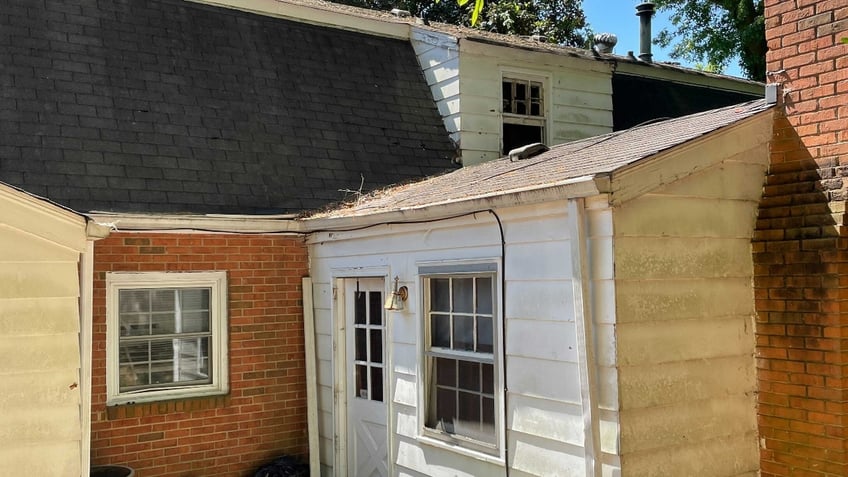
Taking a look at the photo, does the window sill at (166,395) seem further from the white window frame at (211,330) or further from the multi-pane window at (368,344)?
the multi-pane window at (368,344)

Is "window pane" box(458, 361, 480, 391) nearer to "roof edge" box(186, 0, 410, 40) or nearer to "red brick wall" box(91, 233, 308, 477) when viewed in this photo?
"red brick wall" box(91, 233, 308, 477)

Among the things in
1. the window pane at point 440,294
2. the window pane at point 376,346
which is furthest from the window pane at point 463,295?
the window pane at point 376,346

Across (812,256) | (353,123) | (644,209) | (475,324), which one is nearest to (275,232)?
(353,123)

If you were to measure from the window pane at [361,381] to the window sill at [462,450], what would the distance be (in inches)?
49.6

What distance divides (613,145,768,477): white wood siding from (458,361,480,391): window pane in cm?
147

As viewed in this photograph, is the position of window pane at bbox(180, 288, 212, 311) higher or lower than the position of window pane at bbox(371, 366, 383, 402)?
higher

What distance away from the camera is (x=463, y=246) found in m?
5.91

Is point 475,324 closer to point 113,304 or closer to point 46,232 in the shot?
point 46,232

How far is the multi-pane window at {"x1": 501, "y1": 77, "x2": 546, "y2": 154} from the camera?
10.4 m

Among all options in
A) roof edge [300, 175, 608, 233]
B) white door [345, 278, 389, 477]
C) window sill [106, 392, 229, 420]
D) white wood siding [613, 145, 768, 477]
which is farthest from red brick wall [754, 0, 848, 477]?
window sill [106, 392, 229, 420]

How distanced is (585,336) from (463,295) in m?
1.49

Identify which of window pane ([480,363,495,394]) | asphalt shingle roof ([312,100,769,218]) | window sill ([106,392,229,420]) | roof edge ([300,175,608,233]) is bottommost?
window sill ([106,392,229,420])

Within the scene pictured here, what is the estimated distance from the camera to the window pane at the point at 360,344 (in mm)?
7535

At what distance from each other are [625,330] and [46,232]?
3.75 metres
